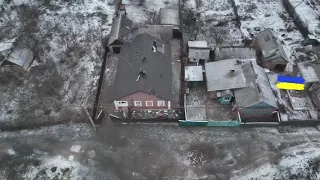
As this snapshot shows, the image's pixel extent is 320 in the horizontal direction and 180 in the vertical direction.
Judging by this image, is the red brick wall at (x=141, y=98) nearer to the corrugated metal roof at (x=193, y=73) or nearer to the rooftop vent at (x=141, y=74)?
the rooftop vent at (x=141, y=74)

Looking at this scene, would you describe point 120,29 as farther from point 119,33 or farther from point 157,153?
point 157,153

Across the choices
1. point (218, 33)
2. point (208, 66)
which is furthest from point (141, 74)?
point (218, 33)

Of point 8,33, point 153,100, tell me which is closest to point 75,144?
point 153,100

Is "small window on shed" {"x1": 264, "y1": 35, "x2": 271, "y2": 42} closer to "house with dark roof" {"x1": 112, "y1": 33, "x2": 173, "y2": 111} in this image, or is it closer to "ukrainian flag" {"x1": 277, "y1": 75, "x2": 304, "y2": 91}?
"ukrainian flag" {"x1": 277, "y1": 75, "x2": 304, "y2": 91}

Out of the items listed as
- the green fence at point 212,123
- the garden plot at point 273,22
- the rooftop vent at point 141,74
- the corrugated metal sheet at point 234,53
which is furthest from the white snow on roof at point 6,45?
the garden plot at point 273,22

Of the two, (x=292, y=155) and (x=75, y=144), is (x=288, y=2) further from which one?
(x=75, y=144)

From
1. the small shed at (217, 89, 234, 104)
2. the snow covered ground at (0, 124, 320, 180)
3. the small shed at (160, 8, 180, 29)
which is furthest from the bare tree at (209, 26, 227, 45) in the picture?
the snow covered ground at (0, 124, 320, 180)
